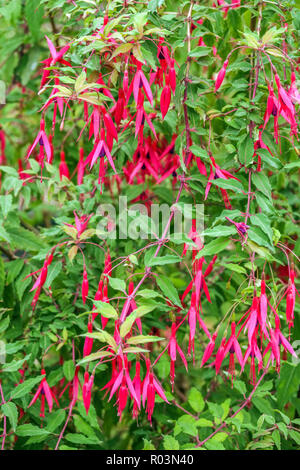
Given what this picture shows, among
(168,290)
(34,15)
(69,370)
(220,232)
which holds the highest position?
(34,15)

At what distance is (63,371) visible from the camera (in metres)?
1.14

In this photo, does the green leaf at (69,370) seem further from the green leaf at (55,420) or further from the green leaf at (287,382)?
the green leaf at (287,382)

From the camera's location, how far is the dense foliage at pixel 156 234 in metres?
0.82

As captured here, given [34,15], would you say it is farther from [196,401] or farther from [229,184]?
[196,401]

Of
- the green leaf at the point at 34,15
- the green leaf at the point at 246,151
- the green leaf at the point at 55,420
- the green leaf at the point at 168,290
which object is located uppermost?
the green leaf at the point at 34,15

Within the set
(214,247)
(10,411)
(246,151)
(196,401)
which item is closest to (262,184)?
(246,151)

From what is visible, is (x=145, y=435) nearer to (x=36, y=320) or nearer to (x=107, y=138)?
(x=36, y=320)

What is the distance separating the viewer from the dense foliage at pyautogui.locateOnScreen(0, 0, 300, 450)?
82cm

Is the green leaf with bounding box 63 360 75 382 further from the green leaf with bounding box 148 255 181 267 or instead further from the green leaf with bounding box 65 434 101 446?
the green leaf with bounding box 148 255 181 267

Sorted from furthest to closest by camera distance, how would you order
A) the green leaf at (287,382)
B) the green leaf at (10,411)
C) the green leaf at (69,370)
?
1. the green leaf at (287,382)
2. the green leaf at (69,370)
3. the green leaf at (10,411)

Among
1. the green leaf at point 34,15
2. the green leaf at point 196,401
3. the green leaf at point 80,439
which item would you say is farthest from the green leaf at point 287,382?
the green leaf at point 34,15

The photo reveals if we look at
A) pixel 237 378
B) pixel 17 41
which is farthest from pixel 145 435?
pixel 17 41

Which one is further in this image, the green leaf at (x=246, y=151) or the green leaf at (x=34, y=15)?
the green leaf at (x=34, y=15)

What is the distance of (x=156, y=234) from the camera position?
889 mm
